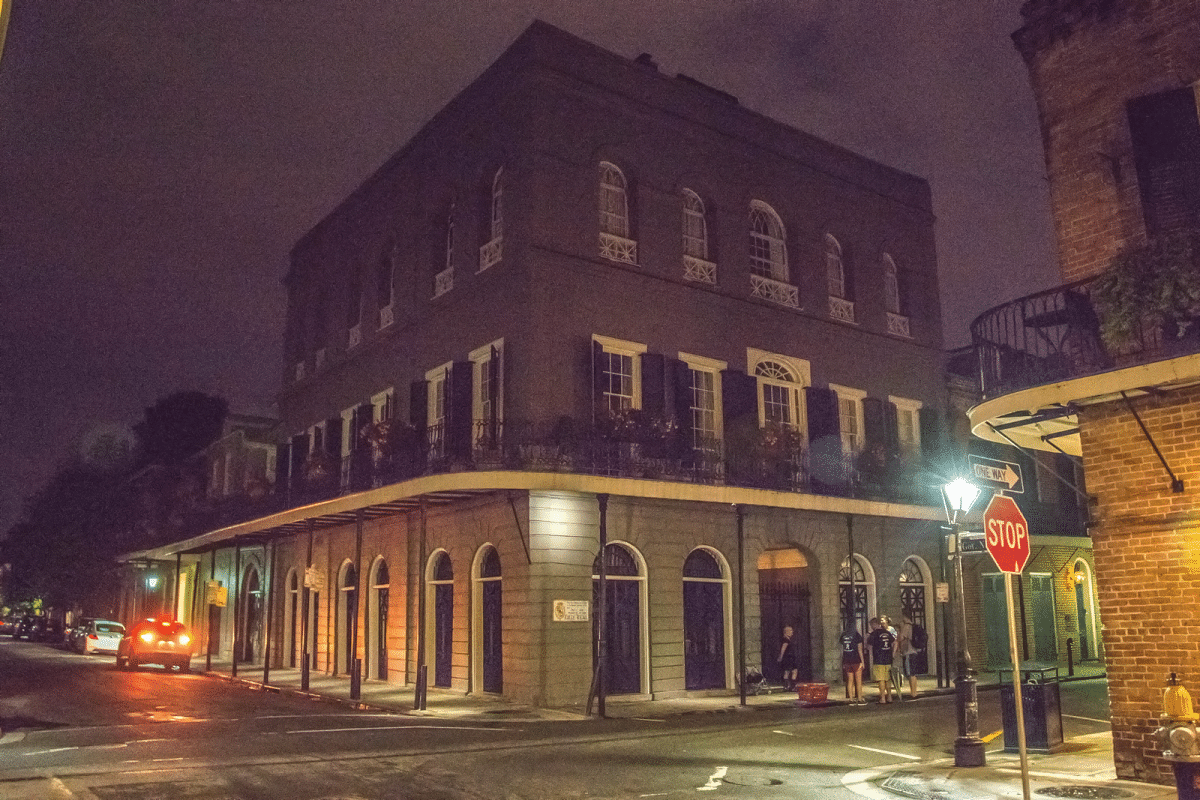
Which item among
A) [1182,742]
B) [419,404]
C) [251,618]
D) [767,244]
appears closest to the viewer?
[1182,742]

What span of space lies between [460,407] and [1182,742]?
1427 centimetres

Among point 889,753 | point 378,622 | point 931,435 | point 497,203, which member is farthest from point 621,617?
point 931,435

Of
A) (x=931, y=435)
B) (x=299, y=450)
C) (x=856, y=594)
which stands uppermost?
(x=299, y=450)

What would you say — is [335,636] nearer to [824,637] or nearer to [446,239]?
[446,239]

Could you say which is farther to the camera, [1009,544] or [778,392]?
[778,392]

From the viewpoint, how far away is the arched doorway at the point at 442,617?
20.5 meters

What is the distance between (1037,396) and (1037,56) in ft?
12.7

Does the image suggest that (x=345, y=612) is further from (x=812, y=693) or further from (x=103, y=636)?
(x=103, y=636)

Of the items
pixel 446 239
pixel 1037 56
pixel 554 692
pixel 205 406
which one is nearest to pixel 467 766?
pixel 554 692

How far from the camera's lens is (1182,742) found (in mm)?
7500

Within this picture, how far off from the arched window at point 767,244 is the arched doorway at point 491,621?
895cm

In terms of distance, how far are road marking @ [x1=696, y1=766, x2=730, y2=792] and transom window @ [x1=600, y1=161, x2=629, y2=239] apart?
39.8ft

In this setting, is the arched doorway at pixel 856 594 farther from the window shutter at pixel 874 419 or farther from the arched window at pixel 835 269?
the arched window at pixel 835 269

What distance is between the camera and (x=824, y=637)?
70.7ft
